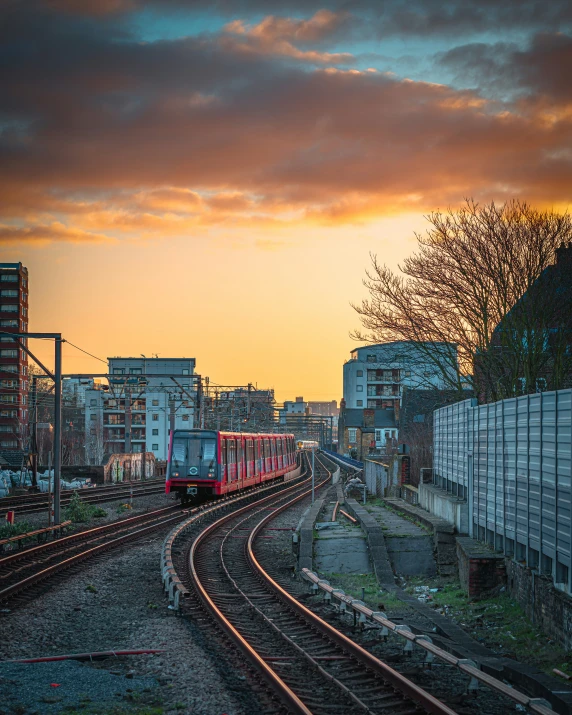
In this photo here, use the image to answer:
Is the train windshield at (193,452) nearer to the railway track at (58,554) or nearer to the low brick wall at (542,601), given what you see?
the railway track at (58,554)

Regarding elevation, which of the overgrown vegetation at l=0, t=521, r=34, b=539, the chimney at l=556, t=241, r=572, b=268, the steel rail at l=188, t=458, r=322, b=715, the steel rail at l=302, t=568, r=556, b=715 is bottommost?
the overgrown vegetation at l=0, t=521, r=34, b=539

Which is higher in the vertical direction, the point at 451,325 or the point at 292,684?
the point at 451,325

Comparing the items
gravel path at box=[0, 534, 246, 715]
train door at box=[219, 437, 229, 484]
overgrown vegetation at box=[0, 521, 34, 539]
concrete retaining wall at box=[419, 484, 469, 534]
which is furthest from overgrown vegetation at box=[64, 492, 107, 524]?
concrete retaining wall at box=[419, 484, 469, 534]

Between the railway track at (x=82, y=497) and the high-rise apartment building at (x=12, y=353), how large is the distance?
162ft

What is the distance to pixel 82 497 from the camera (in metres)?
35.8

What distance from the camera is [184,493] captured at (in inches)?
1276

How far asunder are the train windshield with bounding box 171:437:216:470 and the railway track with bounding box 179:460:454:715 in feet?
44.4

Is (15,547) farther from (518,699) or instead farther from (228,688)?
(518,699)

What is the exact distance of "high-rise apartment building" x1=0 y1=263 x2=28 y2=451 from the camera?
9106 cm

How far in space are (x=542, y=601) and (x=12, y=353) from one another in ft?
290

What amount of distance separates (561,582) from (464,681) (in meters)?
2.77

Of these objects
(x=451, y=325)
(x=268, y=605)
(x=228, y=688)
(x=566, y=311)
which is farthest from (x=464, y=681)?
(x=451, y=325)

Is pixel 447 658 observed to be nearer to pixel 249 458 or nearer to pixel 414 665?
pixel 414 665

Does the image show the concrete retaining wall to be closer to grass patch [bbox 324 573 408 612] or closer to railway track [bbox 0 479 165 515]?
grass patch [bbox 324 573 408 612]
